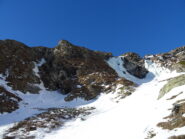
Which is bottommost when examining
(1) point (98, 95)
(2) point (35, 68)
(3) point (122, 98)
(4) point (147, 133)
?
(4) point (147, 133)

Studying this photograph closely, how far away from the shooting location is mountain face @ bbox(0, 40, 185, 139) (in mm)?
18047

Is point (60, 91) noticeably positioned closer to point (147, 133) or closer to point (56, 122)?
point (56, 122)

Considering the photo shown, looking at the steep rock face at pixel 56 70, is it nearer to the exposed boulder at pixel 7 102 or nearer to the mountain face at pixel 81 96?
the mountain face at pixel 81 96

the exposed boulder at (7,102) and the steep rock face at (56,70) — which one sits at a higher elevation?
the steep rock face at (56,70)

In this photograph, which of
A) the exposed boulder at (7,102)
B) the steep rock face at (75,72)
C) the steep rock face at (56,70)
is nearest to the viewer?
the exposed boulder at (7,102)

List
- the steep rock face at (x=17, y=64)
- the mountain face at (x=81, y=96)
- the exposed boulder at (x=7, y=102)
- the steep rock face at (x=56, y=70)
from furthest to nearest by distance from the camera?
→ the steep rock face at (x=56, y=70)
the steep rock face at (x=17, y=64)
the exposed boulder at (x=7, y=102)
the mountain face at (x=81, y=96)

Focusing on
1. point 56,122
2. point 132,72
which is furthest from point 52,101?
point 132,72

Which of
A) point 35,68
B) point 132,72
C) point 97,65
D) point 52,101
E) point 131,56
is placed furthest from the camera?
point 131,56

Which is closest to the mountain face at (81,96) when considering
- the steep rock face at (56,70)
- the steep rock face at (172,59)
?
the steep rock face at (56,70)

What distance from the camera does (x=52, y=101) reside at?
155 ft

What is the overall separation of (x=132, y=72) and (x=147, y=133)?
7188 centimetres

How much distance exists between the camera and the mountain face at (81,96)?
18047mm

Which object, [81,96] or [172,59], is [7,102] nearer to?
[81,96]

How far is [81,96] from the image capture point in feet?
160
